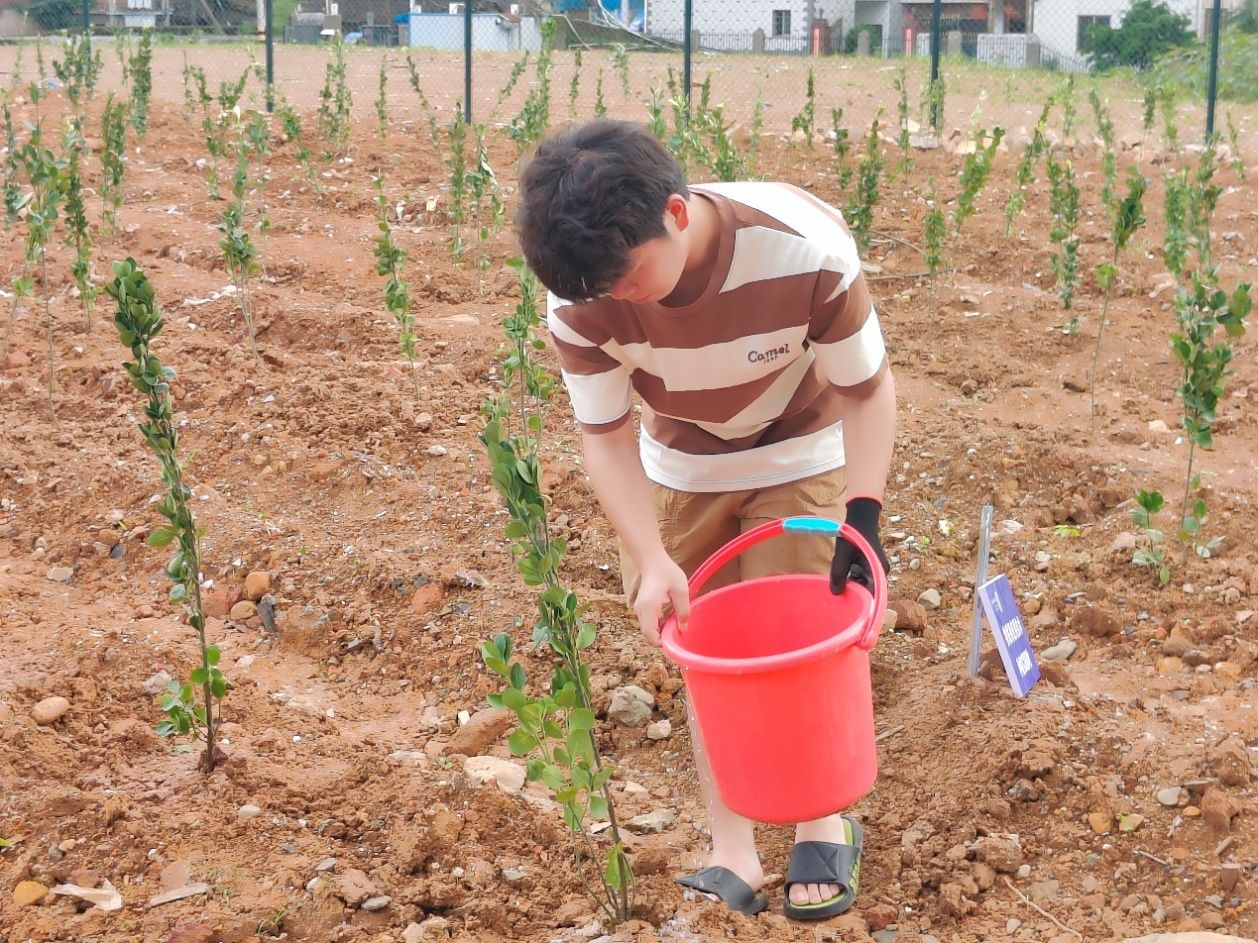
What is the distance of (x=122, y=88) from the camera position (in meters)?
14.6

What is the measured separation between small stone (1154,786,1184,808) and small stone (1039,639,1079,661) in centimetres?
70

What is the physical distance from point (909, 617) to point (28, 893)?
2.13m

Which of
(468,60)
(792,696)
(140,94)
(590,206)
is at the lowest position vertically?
(792,696)

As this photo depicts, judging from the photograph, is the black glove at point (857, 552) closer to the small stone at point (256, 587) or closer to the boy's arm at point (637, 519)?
the boy's arm at point (637, 519)

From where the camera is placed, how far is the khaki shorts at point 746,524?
8.13 ft

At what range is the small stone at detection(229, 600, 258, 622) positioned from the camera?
3.67m

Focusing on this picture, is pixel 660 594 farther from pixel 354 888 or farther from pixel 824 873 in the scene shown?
pixel 354 888

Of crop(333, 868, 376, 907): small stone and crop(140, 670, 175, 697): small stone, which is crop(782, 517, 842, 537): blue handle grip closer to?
crop(333, 868, 376, 907): small stone

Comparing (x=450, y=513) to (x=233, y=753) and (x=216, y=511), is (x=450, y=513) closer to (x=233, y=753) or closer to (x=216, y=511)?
(x=216, y=511)

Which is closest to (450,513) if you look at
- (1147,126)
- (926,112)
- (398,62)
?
(1147,126)

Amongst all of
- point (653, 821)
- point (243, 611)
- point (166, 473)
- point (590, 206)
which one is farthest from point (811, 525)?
point (243, 611)

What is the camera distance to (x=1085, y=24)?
25.9 m

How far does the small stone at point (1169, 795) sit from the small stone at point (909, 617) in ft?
3.03

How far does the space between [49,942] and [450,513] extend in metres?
2.01
